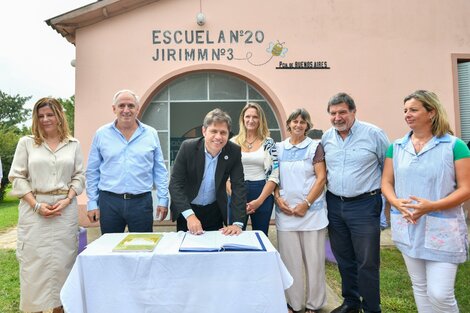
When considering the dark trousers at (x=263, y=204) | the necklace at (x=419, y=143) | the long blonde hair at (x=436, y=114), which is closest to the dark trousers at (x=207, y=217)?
the dark trousers at (x=263, y=204)

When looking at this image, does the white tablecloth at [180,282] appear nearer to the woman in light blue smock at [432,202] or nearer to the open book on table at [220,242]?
the open book on table at [220,242]

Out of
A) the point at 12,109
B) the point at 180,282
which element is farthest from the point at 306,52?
the point at 12,109

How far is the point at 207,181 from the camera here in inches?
111

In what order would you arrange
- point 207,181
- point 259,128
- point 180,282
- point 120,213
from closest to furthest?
point 180,282, point 207,181, point 120,213, point 259,128

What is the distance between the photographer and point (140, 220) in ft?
10.2

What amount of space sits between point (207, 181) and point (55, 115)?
56.7 inches

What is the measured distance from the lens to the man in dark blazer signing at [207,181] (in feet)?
8.81

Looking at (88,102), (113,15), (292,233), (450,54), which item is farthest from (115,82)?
(450,54)

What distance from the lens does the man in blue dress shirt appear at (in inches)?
117

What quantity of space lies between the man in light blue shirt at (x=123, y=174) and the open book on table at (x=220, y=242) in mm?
755

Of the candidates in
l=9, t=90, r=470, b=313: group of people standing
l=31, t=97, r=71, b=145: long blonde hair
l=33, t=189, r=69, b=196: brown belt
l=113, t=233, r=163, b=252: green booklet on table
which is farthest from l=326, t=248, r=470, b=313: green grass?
l=31, t=97, r=71, b=145: long blonde hair

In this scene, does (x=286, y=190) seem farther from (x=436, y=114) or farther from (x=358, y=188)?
(x=436, y=114)

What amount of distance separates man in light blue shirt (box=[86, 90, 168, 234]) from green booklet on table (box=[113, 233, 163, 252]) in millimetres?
618

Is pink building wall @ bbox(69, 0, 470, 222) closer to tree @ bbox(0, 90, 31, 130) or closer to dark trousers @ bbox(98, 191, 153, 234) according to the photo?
dark trousers @ bbox(98, 191, 153, 234)
